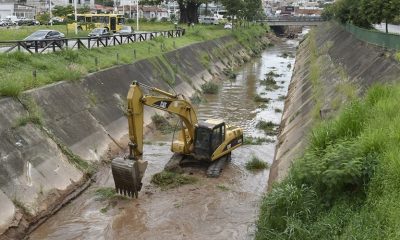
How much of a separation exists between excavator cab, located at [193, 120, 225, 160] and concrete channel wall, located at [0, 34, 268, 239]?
13.3ft

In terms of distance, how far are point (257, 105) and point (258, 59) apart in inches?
1292

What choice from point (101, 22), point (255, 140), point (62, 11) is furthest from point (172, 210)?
point (62, 11)

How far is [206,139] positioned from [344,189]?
876cm

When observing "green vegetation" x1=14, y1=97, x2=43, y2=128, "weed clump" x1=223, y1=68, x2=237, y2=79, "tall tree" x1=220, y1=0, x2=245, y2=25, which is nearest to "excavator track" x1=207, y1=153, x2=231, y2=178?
"green vegetation" x1=14, y1=97, x2=43, y2=128

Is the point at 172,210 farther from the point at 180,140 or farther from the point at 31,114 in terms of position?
the point at 31,114

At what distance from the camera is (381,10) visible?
35156mm

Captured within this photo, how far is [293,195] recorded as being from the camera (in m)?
10.4

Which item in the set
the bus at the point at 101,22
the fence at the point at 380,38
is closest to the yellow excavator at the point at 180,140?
the fence at the point at 380,38

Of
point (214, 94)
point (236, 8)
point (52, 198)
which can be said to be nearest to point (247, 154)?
point (52, 198)

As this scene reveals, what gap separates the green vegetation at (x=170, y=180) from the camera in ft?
57.9

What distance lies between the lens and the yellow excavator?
15.2 m

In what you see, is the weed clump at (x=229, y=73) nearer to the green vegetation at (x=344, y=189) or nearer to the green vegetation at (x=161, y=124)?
the green vegetation at (x=161, y=124)

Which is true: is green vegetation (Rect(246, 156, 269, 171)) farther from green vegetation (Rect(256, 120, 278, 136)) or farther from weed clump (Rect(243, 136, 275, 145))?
green vegetation (Rect(256, 120, 278, 136))

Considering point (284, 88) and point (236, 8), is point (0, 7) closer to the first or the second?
point (236, 8)
